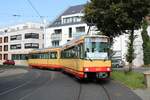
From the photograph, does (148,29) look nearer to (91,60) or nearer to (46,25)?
(46,25)

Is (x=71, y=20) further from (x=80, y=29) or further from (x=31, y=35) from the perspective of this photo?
(x=31, y=35)

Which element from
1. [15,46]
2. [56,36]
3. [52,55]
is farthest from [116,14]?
[15,46]

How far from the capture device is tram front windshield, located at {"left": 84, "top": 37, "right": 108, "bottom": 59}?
79.6ft

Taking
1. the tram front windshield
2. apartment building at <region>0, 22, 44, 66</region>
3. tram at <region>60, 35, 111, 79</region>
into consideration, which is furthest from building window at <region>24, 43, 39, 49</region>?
the tram front windshield

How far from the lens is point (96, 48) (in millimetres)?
24578

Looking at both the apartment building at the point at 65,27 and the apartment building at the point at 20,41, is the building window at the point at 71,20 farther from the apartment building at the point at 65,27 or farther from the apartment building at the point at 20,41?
the apartment building at the point at 20,41

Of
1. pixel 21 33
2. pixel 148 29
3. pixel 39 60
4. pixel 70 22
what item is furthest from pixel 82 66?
pixel 21 33

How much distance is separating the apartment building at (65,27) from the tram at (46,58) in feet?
90.6

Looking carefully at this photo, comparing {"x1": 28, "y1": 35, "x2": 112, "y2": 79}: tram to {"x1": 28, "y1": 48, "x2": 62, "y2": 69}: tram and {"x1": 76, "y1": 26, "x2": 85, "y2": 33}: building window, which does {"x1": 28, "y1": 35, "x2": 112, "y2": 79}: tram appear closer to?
{"x1": 28, "y1": 48, "x2": 62, "y2": 69}: tram

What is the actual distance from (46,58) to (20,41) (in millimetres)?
59329

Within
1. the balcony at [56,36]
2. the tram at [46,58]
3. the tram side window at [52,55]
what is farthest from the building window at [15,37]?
the tram side window at [52,55]

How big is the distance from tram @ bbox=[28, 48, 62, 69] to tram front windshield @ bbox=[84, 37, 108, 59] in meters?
18.4

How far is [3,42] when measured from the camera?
118375mm

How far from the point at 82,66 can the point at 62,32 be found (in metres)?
65.2
